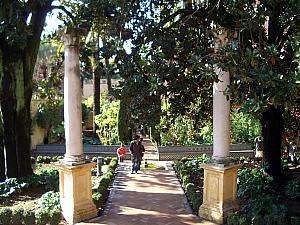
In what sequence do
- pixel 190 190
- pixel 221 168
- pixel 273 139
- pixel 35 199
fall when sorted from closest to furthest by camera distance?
pixel 221 168
pixel 190 190
pixel 35 199
pixel 273 139

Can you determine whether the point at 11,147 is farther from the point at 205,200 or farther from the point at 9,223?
the point at 205,200

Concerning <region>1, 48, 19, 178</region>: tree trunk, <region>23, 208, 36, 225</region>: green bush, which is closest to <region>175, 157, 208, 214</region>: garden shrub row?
<region>23, 208, 36, 225</region>: green bush

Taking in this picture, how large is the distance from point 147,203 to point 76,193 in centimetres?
228

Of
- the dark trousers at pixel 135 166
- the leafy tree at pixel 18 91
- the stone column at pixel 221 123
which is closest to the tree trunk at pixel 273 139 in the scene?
the stone column at pixel 221 123

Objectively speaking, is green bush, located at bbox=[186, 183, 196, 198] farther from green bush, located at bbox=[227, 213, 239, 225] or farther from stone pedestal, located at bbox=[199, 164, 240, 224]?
green bush, located at bbox=[227, 213, 239, 225]

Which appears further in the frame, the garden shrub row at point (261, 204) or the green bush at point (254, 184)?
the green bush at point (254, 184)

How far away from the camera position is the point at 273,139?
1170cm

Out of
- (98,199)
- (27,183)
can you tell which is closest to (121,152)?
(27,183)

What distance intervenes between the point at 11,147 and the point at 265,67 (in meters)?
9.54

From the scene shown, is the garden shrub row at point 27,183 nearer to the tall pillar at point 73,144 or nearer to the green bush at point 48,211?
the green bush at point 48,211

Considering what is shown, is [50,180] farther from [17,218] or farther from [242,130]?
[242,130]

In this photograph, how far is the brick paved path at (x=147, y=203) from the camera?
8.55 meters

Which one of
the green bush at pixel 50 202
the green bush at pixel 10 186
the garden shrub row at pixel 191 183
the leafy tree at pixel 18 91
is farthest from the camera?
the leafy tree at pixel 18 91

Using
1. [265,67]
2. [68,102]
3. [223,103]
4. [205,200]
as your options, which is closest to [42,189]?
[68,102]
